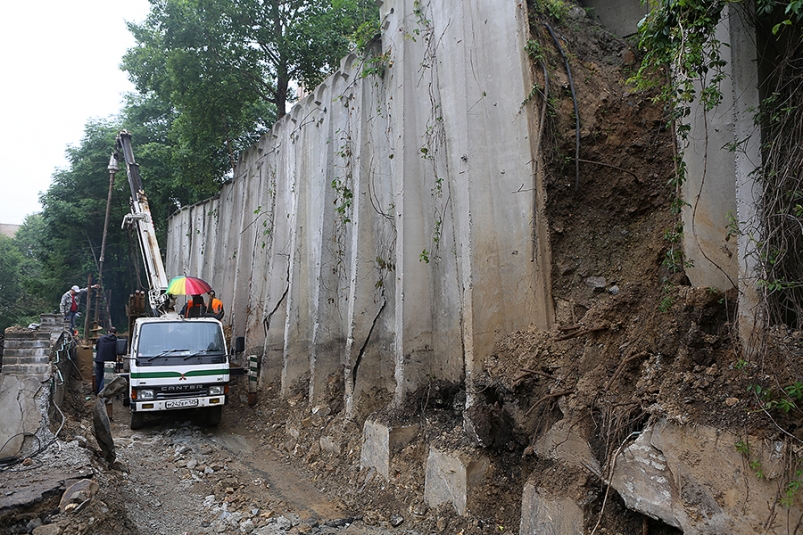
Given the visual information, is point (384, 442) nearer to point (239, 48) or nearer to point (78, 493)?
point (78, 493)

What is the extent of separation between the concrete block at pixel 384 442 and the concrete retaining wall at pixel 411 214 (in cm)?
55

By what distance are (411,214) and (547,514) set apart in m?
3.96

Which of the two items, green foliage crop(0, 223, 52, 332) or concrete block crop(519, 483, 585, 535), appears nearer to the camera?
concrete block crop(519, 483, 585, 535)

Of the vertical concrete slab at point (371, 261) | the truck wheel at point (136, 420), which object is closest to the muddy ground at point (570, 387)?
the vertical concrete slab at point (371, 261)

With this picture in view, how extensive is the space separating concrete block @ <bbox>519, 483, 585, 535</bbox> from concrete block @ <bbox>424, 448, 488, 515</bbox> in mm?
601

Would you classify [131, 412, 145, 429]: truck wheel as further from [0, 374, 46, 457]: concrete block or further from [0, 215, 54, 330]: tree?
[0, 215, 54, 330]: tree

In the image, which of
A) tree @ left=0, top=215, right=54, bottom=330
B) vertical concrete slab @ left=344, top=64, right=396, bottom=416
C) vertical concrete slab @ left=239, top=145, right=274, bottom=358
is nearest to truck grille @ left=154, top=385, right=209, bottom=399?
vertical concrete slab @ left=344, top=64, right=396, bottom=416

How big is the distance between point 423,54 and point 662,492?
5916 mm

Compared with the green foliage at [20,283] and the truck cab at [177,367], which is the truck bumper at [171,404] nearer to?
the truck cab at [177,367]

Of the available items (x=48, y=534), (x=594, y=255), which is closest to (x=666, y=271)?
(x=594, y=255)

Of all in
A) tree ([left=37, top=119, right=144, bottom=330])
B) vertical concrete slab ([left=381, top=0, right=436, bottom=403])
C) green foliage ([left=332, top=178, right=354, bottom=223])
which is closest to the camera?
vertical concrete slab ([left=381, top=0, right=436, bottom=403])

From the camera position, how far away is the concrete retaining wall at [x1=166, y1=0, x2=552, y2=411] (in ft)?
19.5

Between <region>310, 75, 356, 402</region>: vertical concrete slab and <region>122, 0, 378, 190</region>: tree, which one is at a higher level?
<region>122, 0, 378, 190</region>: tree

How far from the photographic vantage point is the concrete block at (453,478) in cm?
525
